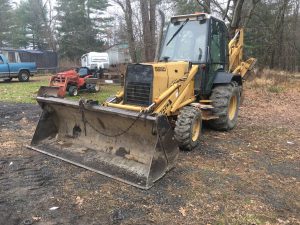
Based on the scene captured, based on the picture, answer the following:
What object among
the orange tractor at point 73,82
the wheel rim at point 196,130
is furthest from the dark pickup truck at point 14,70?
the wheel rim at point 196,130

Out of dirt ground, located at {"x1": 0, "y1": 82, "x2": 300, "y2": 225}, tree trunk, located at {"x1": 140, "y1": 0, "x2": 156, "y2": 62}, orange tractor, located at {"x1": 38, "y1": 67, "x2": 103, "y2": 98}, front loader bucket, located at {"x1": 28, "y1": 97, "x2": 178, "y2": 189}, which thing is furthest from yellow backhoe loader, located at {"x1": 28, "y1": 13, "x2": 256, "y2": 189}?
tree trunk, located at {"x1": 140, "y1": 0, "x2": 156, "y2": 62}

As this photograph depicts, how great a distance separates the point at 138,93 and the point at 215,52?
237cm

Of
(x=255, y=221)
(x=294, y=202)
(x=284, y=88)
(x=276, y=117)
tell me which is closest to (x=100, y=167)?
(x=255, y=221)

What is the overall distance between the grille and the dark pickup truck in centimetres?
1739

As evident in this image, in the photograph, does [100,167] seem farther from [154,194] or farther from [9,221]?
[9,221]

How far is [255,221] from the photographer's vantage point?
414cm

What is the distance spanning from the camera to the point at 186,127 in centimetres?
618

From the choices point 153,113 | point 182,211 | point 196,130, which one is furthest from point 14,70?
point 182,211

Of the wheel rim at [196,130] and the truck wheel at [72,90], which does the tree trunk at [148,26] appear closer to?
the truck wheel at [72,90]

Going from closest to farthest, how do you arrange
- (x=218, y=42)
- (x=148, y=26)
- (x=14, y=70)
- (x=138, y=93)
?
(x=138, y=93), (x=218, y=42), (x=148, y=26), (x=14, y=70)

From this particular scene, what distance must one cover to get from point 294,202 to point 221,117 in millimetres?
3252

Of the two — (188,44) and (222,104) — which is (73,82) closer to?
(188,44)

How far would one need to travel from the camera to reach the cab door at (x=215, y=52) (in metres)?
7.43

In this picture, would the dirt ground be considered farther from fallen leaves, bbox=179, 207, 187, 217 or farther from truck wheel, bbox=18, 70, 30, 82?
truck wheel, bbox=18, 70, 30, 82
